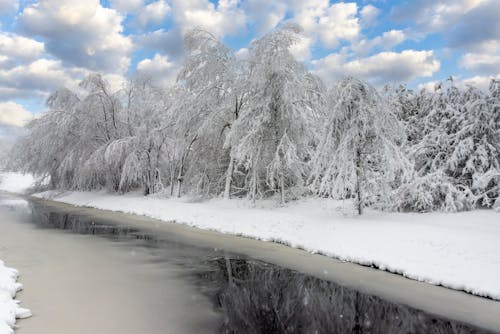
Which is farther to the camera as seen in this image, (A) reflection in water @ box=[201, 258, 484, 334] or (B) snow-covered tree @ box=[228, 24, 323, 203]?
(B) snow-covered tree @ box=[228, 24, 323, 203]

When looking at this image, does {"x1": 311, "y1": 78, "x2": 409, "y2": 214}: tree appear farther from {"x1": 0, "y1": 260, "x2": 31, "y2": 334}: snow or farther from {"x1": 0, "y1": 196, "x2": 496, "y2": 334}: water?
{"x1": 0, "y1": 260, "x2": 31, "y2": 334}: snow

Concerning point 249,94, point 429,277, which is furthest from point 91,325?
point 249,94

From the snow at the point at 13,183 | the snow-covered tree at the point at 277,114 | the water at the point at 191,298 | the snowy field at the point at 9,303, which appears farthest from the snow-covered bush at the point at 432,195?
Answer: the snow at the point at 13,183

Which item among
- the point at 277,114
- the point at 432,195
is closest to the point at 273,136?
the point at 277,114

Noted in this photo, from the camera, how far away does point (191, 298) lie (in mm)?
7047

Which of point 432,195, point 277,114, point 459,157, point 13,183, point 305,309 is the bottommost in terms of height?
point 305,309

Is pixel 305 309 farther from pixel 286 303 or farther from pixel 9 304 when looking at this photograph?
pixel 9 304

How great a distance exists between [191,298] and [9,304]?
3085mm

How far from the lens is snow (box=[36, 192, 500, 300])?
28.3ft

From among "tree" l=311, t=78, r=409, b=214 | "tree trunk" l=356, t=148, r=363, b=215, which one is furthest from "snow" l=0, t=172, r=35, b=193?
"tree trunk" l=356, t=148, r=363, b=215

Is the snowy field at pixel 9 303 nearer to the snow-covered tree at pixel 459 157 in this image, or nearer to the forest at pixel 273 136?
the forest at pixel 273 136

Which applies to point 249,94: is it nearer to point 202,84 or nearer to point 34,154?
point 202,84

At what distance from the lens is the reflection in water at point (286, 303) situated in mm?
5916

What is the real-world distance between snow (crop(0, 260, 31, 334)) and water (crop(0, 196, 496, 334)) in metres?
0.18
